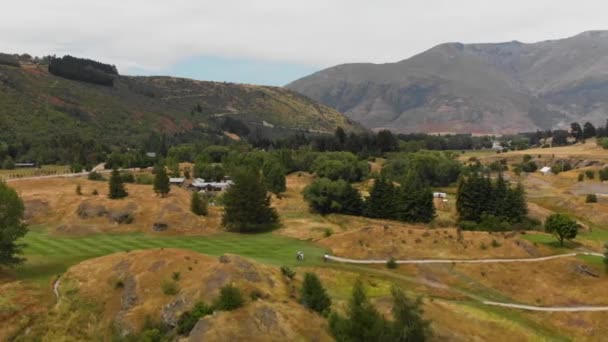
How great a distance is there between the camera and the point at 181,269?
2008 inches

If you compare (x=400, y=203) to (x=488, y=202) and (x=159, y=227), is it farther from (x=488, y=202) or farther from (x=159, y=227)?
(x=159, y=227)

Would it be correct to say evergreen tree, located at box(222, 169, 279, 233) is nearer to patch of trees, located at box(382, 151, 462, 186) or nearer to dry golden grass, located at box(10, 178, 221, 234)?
dry golden grass, located at box(10, 178, 221, 234)

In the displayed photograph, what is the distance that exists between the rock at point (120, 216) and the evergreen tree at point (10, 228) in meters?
20.0

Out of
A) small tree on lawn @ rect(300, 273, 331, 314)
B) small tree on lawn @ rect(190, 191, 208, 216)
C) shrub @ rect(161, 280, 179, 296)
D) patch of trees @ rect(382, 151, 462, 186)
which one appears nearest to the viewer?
small tree on lawn @ rect(300, 273, 331, 314)

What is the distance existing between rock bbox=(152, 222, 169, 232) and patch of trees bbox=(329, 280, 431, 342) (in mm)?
49367

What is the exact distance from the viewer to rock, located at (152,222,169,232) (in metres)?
83.2

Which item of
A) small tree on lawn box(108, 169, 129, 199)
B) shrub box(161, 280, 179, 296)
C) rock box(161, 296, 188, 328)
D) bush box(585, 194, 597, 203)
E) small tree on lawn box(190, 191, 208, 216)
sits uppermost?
small tree on lawn box(108, 169, 129, 199)

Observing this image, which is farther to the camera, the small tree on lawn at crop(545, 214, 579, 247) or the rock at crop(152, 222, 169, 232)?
the rock at crop(152, 222, 169, 232)

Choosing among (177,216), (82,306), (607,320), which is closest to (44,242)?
(177,216)

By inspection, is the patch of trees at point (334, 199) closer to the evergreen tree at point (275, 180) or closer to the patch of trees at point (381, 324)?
the evergreen tree at point (275, 180)

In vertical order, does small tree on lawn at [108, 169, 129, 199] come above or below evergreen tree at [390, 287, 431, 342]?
above

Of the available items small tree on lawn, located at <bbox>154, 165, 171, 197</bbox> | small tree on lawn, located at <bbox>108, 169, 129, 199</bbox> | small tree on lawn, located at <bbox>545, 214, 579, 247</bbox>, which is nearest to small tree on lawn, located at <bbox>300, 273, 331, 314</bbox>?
small tree on lawn, located at <bbox>545, 214, 579, 247</bbox>

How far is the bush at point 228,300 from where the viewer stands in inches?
1655

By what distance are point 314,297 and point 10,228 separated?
37474 mm
